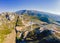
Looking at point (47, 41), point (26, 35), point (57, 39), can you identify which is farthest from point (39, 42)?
point (26, 35)

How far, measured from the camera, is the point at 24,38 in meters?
189

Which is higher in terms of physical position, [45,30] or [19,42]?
[45,30]

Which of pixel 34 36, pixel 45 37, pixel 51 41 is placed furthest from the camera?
pixel 34 36

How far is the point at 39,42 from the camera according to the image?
534 feet

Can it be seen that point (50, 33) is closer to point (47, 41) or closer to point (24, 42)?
point (47, 41)

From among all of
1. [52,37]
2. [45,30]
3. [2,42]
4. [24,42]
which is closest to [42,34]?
[45,30]

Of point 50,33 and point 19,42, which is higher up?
point 50,33

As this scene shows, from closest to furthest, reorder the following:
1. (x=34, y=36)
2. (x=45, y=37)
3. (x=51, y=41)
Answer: (x=51, y=41), (x=45, y=37), (x=34, y=36)

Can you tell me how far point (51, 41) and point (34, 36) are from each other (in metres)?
37.0

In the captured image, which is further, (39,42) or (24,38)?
(24,38)

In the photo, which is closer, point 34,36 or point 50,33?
point 50,33

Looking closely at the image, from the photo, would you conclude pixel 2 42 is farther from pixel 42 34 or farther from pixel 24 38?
pixel 42 34

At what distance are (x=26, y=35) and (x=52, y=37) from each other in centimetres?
4416

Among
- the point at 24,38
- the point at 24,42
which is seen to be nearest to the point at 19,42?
the point at 24,42
